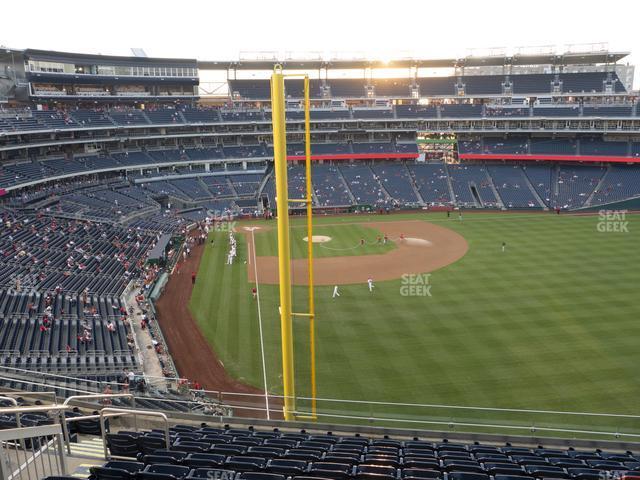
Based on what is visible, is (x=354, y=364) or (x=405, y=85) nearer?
(x=354, y=364)

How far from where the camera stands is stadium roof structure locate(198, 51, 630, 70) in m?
68.6

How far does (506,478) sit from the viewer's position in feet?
26.7

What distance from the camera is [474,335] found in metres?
23.8

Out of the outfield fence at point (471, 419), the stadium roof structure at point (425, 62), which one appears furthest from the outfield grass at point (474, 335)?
the stadium roof structure at point (425, 62)

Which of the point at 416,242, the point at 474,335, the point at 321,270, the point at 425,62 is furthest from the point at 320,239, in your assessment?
the point at 425,62

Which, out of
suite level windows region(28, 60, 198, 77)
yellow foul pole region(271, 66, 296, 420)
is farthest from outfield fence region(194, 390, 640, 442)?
suite level windows region(28, 60, 198, 77)

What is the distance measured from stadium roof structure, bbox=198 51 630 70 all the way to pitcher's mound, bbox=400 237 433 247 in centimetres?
3713

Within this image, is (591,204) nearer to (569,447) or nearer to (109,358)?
(569,447)

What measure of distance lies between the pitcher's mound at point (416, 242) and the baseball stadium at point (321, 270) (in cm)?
39

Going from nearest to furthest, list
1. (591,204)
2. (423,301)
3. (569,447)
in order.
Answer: (569,447), (423,301), (591,204)

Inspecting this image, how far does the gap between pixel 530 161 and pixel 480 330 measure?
53310mm

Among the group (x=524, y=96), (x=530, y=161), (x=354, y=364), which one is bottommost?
(x=354, y=364)

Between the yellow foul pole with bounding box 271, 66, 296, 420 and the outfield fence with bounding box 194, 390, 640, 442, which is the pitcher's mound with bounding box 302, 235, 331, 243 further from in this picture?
the yellow foul pole with bounding box 271, 66, 296, 420

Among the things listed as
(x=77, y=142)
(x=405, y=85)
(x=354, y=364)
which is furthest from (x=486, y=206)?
(x=77, y=142)
